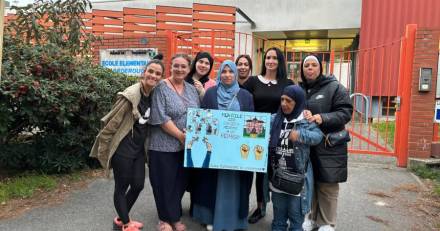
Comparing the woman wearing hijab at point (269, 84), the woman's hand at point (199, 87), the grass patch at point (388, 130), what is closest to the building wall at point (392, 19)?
the grass patch at point (388, 130)

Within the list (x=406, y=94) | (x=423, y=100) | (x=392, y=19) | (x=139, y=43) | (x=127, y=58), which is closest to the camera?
(x=423, y=100)

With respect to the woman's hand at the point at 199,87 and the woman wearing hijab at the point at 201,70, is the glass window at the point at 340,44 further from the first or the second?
the woman's hand at the point at 199,87

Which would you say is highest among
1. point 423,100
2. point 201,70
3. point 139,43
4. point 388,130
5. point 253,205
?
point 139,43

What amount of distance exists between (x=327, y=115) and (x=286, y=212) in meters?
0.96

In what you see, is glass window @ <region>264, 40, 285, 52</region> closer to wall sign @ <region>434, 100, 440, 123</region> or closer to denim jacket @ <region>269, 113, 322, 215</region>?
wall sign @ <region>434, 100, 440, 123</region>

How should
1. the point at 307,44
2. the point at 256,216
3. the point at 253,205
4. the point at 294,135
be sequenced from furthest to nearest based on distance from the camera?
the point at 307,44 → the point at 253,205 → the point at 256,216 → the point at 294,135

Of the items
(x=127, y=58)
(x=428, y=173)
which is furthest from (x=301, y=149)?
(x=127, y=58)

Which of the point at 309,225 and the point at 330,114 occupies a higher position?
the point at 330,114

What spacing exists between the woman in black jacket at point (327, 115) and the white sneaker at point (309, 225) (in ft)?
1.04

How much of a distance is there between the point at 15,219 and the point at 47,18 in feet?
11.1

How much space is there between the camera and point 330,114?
11.0 ft

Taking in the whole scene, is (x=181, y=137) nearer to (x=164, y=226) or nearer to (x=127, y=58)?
(x=164, y=226)

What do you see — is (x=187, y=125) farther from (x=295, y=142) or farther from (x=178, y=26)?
(x=178, y=26)

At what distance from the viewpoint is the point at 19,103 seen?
459 centimetres
